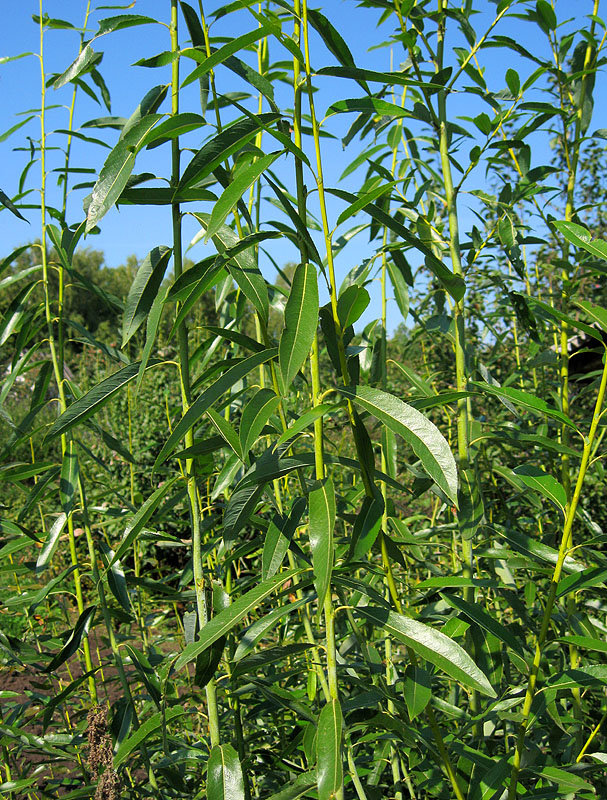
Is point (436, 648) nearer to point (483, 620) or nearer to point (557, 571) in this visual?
point (483, 620)

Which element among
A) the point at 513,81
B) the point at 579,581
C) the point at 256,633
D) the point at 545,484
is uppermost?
the point at 513,81

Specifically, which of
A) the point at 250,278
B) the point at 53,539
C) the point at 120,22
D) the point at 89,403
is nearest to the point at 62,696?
the point at 53,539

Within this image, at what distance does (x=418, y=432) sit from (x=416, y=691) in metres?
0.52

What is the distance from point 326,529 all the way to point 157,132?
631mm

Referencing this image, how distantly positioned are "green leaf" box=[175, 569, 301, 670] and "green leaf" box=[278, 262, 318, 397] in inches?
12.8

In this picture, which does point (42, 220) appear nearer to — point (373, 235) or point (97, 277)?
point (373, 235)

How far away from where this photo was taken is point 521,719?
3.86 ft

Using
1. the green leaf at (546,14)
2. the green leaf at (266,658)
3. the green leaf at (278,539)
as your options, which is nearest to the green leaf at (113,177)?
the green leaf at (278,539)

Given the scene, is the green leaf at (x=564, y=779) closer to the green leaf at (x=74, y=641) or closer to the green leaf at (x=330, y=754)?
the green leaf at (x=330, y=754)

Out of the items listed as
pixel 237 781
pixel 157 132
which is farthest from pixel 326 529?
pixel 157 132

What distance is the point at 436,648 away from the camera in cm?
101

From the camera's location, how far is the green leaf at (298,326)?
36.7 inches

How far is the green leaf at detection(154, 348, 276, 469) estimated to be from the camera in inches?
40.4

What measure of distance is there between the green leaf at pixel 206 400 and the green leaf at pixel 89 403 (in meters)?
0.18
